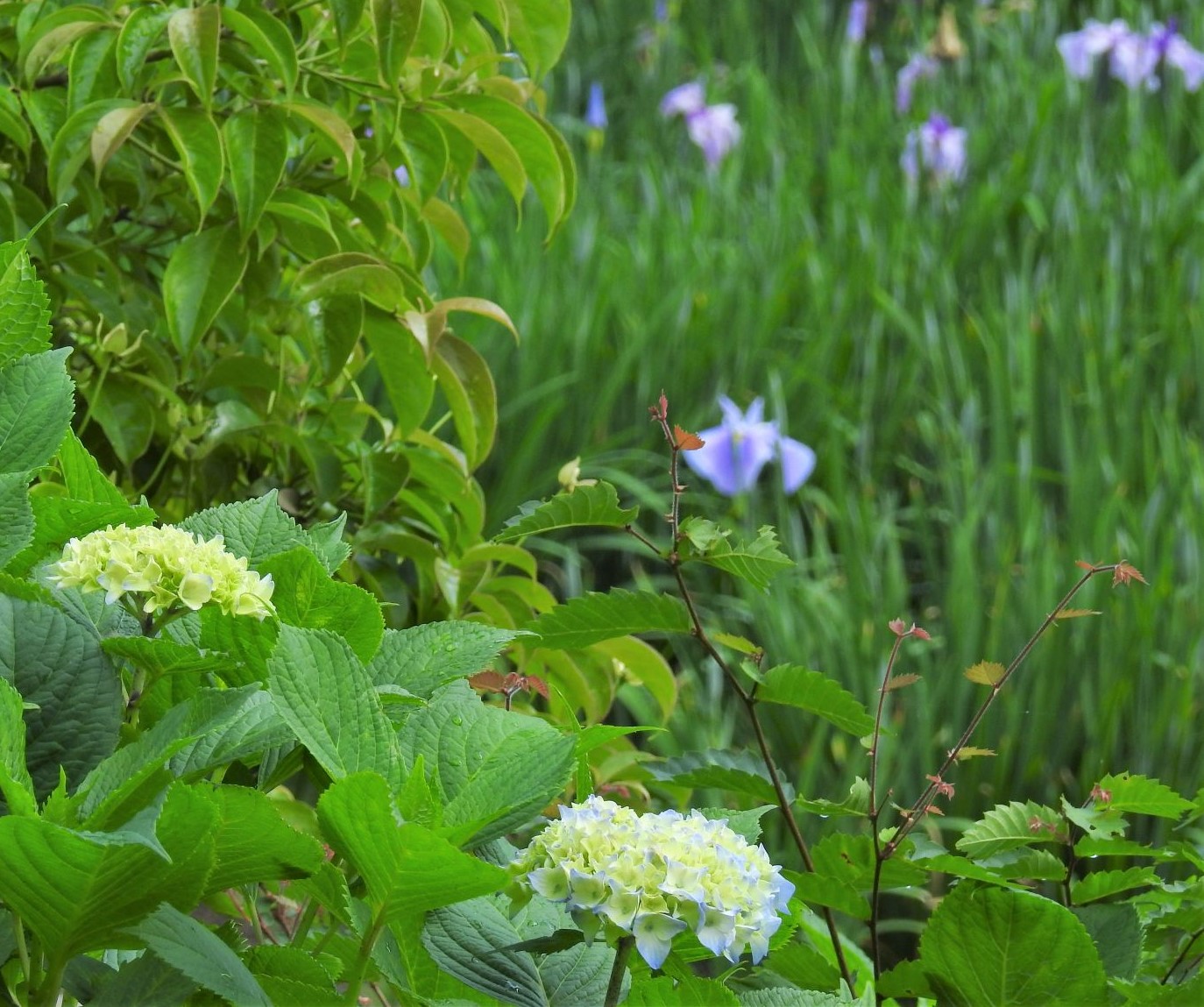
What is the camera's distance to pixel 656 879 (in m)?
0.56

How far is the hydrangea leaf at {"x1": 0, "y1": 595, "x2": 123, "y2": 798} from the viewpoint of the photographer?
60cm

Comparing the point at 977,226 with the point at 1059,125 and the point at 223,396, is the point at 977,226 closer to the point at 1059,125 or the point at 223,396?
the point at 1059,125

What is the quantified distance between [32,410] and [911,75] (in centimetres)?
427

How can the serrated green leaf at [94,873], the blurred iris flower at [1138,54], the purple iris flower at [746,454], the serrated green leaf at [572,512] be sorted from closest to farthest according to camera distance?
the serrated green leaf at [94,873] < the serrated green leaf at [572,512] < the purple iris flower at [746,454] < the blurred iris flower at [1138,54]

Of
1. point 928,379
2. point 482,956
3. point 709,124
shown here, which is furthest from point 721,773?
point 709,124

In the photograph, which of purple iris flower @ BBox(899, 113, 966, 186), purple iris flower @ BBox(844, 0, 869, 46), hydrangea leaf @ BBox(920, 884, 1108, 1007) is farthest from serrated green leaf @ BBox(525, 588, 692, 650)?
purple iris flower @ BBox(844, 0, 869, 46)

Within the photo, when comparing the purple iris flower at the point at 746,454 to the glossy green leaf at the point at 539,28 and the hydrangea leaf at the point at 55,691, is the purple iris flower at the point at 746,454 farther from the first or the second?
the hydrangea leaf at the point at 55,691

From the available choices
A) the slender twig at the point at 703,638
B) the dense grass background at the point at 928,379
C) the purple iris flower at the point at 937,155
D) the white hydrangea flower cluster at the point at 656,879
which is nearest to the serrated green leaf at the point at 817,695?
the slender twig at the point at 703,638

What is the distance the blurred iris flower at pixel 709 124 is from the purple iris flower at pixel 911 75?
53 cm

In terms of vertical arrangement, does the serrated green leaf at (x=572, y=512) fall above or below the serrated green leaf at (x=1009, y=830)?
above

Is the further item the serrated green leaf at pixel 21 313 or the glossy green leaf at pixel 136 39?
the glossy green leaf at pixel 136 39

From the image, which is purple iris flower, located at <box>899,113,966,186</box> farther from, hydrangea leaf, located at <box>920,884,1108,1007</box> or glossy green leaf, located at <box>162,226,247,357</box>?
hydrangea leaf, located at <box>920,884,1108,1007</box>

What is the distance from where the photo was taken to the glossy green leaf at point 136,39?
1054 mm

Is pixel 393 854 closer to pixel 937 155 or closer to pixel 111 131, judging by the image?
pixel 111 131
